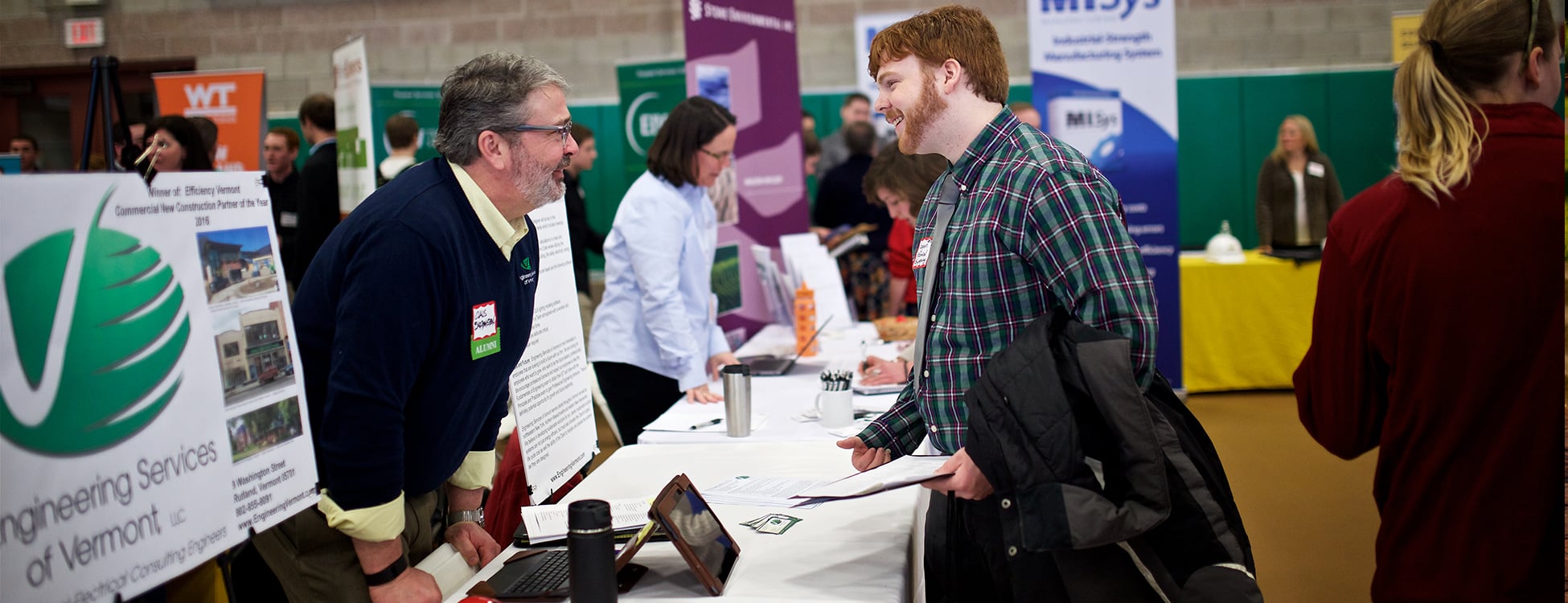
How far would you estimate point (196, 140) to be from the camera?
441 cm

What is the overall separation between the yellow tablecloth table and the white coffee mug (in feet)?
12.5

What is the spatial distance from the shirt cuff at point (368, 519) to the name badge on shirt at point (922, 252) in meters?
0.86

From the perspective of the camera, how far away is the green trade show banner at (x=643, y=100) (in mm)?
7309

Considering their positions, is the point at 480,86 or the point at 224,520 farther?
the point at 480,86

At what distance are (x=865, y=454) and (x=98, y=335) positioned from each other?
1150 millimetres

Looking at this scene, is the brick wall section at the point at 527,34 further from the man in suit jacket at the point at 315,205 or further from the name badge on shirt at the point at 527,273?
the name badge on shirt at the point at 527,273

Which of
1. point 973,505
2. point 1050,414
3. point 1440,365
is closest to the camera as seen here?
point 1440,365

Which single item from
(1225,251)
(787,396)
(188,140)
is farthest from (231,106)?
(1225,251)

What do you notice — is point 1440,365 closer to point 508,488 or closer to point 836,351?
point 508,488

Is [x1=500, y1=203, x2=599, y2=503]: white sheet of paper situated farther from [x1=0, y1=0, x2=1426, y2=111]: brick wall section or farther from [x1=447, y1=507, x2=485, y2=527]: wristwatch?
[x1=0, y1=0, x2=1426, y2=111]: brick wall section

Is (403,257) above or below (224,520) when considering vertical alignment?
above

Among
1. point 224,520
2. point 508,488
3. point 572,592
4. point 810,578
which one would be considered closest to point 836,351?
point 508,488

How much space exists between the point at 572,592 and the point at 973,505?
56cm

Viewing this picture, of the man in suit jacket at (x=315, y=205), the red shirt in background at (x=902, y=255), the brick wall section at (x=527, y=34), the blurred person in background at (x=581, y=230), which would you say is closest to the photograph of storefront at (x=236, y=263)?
the red shirt in background at (x=902, y=255)
